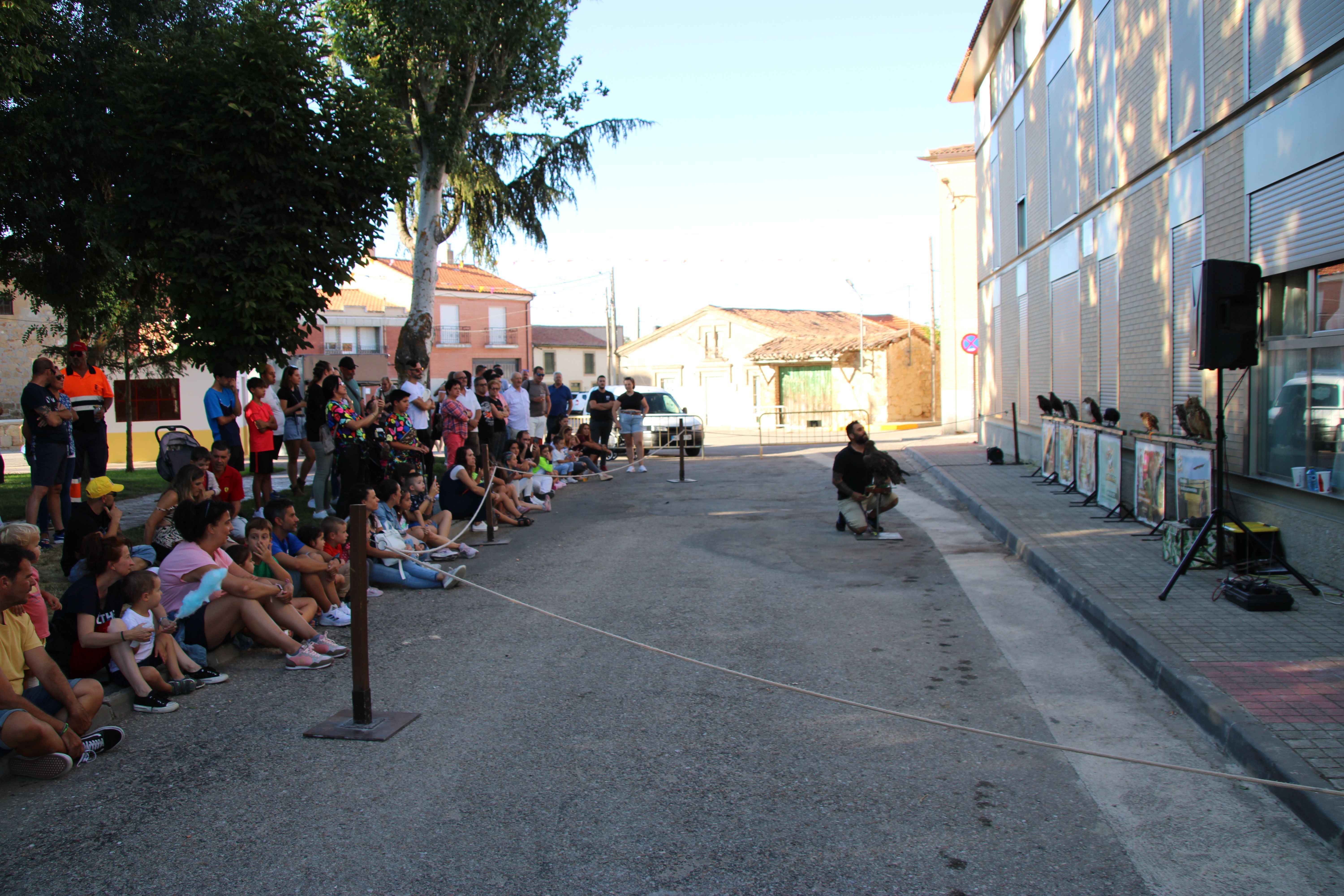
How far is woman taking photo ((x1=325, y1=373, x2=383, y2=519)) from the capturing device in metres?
10.3

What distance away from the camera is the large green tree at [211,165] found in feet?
31.6

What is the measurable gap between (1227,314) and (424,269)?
13.8m

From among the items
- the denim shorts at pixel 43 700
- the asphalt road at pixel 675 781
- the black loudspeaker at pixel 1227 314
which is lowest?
the asphalt road at pixel 675 781

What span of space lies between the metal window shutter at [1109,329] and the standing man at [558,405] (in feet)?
33.4

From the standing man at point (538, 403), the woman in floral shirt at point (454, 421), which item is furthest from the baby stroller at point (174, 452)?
the standing man at point (538, 403)

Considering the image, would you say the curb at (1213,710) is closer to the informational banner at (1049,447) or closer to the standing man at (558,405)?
the informational banner at (1049,447)

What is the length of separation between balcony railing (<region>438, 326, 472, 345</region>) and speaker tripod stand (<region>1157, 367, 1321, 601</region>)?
4930 cm

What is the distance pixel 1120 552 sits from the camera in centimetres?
916

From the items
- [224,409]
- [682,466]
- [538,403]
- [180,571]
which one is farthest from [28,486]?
[180,571]

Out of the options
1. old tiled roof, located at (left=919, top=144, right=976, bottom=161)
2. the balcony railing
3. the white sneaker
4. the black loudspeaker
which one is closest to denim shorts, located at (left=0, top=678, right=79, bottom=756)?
the white sneaker

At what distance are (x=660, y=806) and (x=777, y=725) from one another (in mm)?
1146

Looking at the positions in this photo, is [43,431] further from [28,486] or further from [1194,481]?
[1194,481]

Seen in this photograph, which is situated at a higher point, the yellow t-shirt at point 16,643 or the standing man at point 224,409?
the standing man at point 224,409

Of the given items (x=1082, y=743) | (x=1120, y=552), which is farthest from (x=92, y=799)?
(x=1120, y=552)
